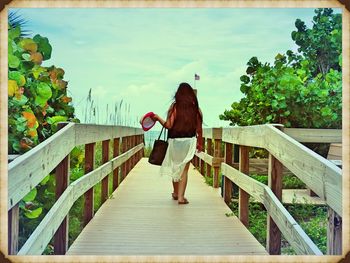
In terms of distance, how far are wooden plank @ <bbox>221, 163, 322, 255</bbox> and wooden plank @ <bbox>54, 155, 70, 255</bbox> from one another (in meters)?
1.18

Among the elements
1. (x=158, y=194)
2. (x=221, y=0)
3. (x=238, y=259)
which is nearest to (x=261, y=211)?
(x=158, y=194)

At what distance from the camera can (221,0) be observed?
2568 mm

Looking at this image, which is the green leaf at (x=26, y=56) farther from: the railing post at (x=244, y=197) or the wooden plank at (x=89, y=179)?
the railing post at (x=244, y=197)

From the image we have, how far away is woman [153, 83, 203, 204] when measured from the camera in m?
4.86

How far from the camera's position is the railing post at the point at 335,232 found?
7.40 ft

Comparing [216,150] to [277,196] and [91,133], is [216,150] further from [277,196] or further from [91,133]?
[277,196]

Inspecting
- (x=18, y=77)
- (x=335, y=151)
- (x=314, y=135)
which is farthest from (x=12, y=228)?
(x=335, y=151)

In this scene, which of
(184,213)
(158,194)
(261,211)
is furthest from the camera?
(261,211)

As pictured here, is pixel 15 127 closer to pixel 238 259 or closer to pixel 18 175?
pixel 18 175

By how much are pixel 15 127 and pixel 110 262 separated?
1.05m

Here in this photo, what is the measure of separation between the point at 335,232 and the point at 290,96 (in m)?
4.40

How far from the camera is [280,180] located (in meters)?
3.14

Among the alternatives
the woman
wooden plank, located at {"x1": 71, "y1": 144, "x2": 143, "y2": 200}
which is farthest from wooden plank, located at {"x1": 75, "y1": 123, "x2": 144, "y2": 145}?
the woman

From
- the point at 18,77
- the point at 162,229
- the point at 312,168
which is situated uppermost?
the point at 18,77
